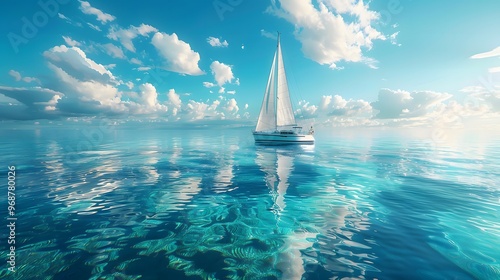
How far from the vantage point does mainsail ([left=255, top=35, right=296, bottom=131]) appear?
49.0 m

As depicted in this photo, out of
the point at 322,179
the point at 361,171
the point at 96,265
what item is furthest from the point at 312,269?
the point at 361,171

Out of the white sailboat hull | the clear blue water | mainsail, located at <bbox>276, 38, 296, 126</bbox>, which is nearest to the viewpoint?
the clear blue water

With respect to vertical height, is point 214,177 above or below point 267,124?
below

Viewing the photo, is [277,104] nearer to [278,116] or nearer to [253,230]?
[278,116]

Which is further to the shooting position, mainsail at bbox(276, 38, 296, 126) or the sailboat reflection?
mainsail at bbox(276, 38, 296, 126)

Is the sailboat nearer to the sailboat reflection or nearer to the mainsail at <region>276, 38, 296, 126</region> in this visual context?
the mainsail at <region>276, 38, 296, 126</region>

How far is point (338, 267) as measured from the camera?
6.52m

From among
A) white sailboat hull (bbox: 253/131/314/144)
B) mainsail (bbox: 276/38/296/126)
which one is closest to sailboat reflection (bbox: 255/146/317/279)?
white sailboat hull (bbox: 253/131/314/144)

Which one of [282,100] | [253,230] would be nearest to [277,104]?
[282,100]

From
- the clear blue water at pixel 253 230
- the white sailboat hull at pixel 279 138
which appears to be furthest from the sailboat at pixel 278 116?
the clear blue water at pixel 253 230

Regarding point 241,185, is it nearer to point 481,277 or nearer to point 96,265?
point 96,265

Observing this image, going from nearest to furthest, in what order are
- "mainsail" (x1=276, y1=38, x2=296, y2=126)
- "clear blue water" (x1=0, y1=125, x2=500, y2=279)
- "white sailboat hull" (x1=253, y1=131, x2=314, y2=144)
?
"clear blue water" (x1=0, y1=125, x2=500, y2=279), "white sailboat hull" (x1=253, y1=131, x2=314, y2=144), "mainsail" (x1=276, y1=38, x2=296, y2=126)

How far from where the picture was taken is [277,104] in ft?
161

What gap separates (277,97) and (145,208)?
1658 inches
